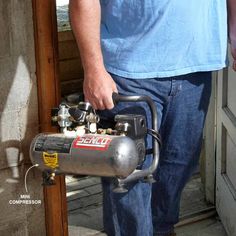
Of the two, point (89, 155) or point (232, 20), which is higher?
point (232, 20)

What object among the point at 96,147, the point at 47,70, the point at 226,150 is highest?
the point at 47,70

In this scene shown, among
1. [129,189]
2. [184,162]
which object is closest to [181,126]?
[184,162]

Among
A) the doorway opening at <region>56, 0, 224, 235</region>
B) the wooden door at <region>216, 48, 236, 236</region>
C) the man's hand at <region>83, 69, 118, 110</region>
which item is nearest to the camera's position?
the man's hand at <region>83, 69, 118, 110</region>

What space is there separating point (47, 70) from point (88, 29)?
0.51m

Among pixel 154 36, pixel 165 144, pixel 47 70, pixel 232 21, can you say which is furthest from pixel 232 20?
pixel 47 70

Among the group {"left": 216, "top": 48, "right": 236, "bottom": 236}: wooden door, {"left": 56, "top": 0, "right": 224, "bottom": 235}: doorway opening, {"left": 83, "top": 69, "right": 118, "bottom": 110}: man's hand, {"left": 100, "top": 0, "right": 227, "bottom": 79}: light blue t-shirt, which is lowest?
{"left": 56, "top": 0, "right": 224, "bottom": 235}: doorway opening

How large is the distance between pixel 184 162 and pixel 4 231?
2.71 ft

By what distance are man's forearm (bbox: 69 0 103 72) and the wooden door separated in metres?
1.04

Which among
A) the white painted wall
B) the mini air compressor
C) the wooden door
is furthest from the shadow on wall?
the wooden door

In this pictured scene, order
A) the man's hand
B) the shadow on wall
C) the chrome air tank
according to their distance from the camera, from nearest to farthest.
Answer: the chrome air tank
the man's hand
the shadow on wall

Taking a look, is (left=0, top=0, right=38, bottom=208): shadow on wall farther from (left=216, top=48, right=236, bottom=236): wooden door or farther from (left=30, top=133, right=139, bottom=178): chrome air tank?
(left=216, top=48, right=236, bottom=236): wooden door

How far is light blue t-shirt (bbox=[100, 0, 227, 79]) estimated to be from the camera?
1.92 m

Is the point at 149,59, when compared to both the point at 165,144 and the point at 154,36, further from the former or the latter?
the point at 165,144

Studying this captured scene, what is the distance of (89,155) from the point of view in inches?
69.1
